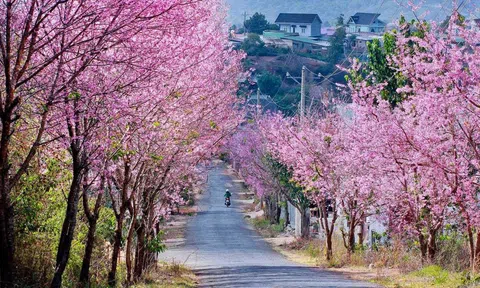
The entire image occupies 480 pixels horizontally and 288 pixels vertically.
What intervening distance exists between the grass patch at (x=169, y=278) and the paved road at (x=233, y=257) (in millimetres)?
376

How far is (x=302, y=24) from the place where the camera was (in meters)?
112

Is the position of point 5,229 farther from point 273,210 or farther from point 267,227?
point 273,210

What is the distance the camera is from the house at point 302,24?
11206 cm

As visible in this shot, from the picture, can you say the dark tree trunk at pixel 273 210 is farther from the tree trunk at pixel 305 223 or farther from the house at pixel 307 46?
the house at pixel 307 46

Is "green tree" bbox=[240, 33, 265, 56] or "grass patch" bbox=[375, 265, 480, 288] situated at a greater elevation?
"green tree" bbox=[240, 33, 265, 56]

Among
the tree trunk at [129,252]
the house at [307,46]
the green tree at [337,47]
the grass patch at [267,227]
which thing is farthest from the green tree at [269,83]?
the tree trunk at [129,252]

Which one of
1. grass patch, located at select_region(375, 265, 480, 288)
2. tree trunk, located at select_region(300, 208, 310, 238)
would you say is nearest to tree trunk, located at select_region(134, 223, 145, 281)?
grass patch, located at select_region(375, 265, 480, 288)

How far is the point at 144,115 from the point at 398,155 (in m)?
5.66

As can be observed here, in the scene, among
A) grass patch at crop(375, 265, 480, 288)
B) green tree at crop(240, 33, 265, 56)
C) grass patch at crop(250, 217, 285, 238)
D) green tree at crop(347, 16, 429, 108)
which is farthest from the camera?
green tree at crop(240, 33, 265, 56)

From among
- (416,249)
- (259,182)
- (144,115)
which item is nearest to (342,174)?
(416,249)

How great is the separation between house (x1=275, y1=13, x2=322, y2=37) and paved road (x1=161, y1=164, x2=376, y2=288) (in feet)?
157

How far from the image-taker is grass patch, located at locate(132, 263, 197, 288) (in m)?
18.5

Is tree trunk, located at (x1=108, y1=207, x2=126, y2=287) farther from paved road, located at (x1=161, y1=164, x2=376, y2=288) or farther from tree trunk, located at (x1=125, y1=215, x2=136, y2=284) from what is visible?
paved road, located at (x1=161, y1=164, x2=376, y2=288)

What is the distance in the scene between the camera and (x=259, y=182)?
49.2m
